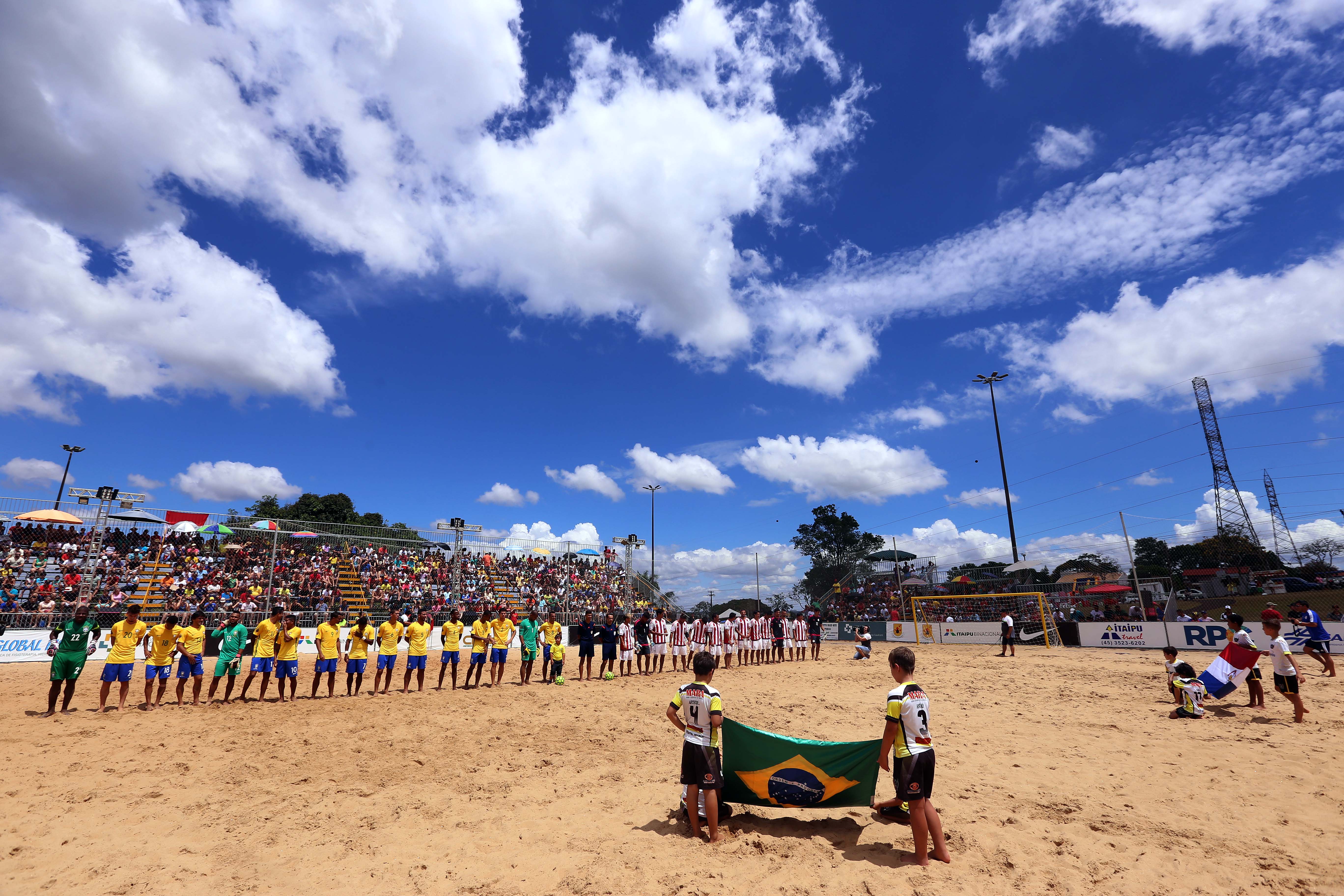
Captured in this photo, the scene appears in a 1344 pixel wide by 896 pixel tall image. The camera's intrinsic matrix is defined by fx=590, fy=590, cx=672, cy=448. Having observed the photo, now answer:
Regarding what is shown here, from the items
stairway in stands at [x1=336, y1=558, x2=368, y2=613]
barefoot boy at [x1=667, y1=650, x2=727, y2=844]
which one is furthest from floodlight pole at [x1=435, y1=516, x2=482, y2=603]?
barefoot boy at [x1=667, y1=650, x2=727, y2=844]

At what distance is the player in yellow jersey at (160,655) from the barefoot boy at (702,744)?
35.0 feet

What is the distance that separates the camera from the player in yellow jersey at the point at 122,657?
34.1ft

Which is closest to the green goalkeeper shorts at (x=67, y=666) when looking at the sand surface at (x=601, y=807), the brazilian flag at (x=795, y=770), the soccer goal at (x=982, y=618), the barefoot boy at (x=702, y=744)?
the sand surface at (x=601, y=807)

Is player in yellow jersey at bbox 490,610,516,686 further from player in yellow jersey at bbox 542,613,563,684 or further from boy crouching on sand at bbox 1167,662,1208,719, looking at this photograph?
boy crouching on sand at bbox 1167,662,1208,719

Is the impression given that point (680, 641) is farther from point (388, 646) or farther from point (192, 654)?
point (192, 654)

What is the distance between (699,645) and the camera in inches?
717

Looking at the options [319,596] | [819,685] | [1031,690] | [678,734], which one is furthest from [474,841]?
[319,596]

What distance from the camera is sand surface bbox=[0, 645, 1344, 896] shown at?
4.71 meters

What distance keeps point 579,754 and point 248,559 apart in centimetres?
2282

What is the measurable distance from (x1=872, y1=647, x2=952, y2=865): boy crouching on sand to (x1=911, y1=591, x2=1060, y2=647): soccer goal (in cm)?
2320

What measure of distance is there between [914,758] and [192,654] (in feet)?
42.1

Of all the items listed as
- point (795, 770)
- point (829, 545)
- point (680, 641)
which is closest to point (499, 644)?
point (680, 641)

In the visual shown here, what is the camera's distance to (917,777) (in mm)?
4883

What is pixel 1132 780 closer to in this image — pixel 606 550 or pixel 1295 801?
pixel 1295 801
